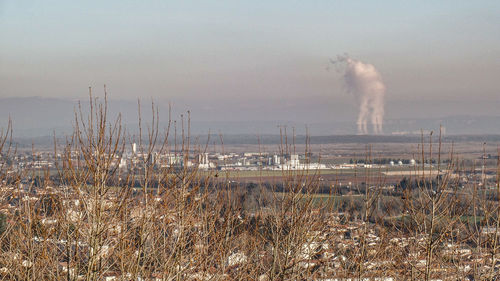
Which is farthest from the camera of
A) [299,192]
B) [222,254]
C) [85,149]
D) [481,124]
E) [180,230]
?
[481,124]

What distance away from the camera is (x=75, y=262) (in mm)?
5051

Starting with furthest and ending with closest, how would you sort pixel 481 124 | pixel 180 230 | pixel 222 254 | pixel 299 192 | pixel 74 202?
pixel 481 124
pixel 299 192
pixel 222 254
pixel 180 230
pixel 74 202

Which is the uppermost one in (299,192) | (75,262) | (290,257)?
(299,192)

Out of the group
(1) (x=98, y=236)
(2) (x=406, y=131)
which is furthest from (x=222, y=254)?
(2) (x=406, y=131)

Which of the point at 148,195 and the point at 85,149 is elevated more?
the point at 85,149

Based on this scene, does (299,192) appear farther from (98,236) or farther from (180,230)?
(98,236)

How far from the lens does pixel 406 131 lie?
10281 cm

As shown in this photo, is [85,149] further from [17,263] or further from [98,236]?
[17,263]

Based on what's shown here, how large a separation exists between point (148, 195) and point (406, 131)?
10241cm

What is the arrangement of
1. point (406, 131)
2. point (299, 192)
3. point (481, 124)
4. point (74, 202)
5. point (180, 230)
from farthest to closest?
1. point (481, 124)
2. point (406, 131)
3. point (299, 192)
4. point (180, 230)
5. point (74, 202)

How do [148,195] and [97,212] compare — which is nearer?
[97,212]

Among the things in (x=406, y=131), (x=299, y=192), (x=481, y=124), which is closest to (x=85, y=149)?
(x=299, y=192)

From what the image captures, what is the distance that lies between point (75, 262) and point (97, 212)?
0.61 metres

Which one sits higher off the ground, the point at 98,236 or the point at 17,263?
the point at 98,236
